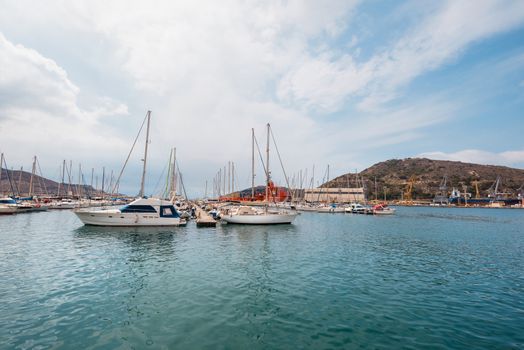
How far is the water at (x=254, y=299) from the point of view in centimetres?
838

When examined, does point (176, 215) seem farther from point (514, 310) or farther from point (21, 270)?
point (514, 310)

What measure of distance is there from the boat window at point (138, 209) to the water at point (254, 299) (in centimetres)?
1322

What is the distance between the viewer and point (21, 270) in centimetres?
1520

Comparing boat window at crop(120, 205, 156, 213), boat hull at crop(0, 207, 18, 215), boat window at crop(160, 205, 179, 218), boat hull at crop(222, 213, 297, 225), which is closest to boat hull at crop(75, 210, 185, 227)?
boat window at crop(120, 205, 156, 213)

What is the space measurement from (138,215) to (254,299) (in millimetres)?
29929

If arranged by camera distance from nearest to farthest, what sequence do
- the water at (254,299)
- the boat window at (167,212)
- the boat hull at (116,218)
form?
1. the water at (254,299)
2. the boat hull at (116,218)
3. the boat window at (167,212)

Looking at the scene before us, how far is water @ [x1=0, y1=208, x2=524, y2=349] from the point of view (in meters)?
8.38

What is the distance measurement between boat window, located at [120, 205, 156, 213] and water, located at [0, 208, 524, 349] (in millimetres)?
13224

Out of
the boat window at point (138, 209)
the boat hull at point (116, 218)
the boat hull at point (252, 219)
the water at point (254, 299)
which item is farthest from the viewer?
the boat hull at point (252, 219)

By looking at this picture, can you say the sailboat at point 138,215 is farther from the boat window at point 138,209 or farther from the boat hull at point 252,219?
the boat hull at point 252,219

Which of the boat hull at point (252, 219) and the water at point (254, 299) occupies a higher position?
the boat hull at point (252, 219)

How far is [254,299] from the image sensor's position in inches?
465

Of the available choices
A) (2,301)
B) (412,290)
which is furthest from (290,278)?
(2,301)

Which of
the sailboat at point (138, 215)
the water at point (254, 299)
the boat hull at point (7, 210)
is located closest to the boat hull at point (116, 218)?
the sailboat at point (138, 215)
